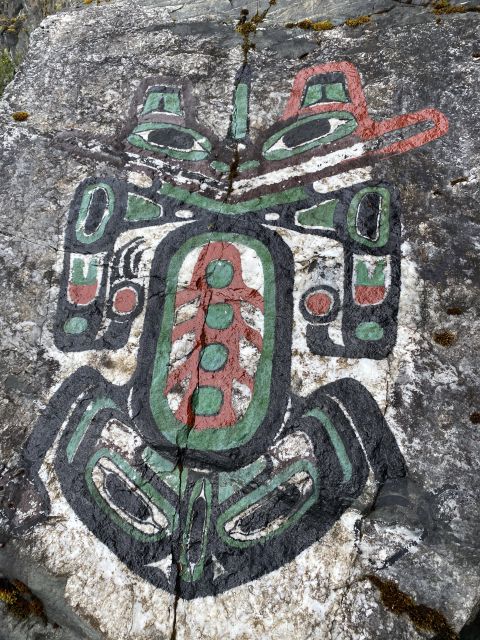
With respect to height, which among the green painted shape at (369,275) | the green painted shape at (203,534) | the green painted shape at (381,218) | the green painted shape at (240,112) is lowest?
the green painted shape at (203,534)

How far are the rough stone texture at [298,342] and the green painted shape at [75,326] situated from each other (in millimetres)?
144

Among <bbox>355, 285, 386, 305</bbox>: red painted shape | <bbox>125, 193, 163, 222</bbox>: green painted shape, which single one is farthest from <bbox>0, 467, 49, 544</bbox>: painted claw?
<bbox>355, 285, 386, 305</bbox>: red painted shape

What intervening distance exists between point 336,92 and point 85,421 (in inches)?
132

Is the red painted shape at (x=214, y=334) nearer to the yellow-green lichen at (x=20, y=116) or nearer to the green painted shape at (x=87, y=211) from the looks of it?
the green painted shape at (x=87, y=211)

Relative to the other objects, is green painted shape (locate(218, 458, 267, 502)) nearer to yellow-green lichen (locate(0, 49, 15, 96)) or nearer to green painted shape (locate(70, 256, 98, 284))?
green painted shape (locate(70, 256, 98, 284))

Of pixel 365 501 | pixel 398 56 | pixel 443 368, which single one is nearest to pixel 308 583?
pixel 365 501

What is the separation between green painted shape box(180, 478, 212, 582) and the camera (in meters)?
3.46

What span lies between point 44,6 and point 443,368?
7.57 metres

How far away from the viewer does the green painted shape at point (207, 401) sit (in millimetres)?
3926

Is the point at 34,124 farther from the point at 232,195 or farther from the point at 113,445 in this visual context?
the point at 113,445

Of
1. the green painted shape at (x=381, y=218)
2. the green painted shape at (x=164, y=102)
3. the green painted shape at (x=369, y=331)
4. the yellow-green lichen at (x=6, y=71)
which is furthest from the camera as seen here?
the yellow-green lichen at (x=6, y=71)

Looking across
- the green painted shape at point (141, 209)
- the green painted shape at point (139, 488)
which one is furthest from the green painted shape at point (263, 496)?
the green painted shape at point (141, 209)

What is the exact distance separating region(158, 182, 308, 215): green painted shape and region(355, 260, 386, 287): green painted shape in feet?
2.49

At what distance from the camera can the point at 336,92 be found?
203 inches
